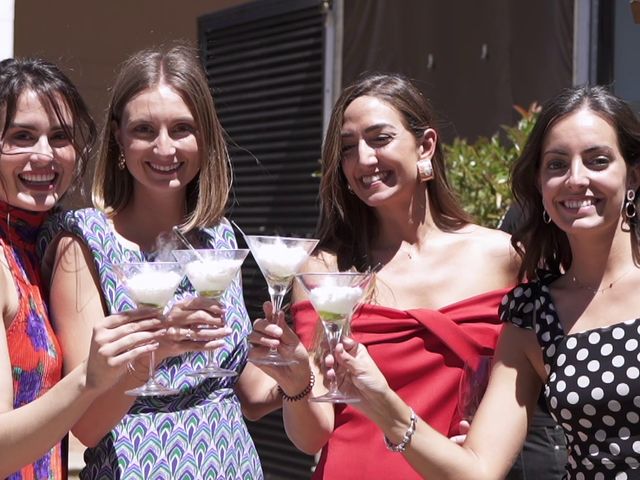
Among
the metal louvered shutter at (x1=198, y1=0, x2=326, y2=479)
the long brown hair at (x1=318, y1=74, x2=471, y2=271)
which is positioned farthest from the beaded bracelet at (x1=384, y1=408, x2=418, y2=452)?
the metal louvered shutter at (x1=198, y1=0, x2=326, y2=479)

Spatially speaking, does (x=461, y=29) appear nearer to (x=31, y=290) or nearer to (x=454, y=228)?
(x=454, y=228)

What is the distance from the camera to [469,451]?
2.96 meters

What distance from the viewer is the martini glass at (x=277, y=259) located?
3.02 metres

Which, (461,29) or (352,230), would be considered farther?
(461,29)

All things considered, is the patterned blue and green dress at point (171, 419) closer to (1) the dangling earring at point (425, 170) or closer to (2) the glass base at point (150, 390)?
(2) the glass base at point (150, 390)

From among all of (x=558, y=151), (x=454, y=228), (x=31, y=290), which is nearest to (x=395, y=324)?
(x=454, y=228)

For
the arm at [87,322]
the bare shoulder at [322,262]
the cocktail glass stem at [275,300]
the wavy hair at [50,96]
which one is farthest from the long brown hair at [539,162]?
the wavy hair at [50,96]

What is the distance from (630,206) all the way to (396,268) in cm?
81

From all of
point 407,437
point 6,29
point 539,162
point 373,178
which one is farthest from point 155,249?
point 6,29

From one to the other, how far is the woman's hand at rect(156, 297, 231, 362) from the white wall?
1999 mm

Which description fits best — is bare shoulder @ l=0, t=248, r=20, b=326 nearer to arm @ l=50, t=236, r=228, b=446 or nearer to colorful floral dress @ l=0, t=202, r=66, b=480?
colorful floral dress @ l=0, t=202, r=66, b=480

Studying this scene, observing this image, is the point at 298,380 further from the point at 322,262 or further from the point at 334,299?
the point at 322,262

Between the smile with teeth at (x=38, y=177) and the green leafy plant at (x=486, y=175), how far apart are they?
8.94 ft

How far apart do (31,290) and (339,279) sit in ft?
2.70
